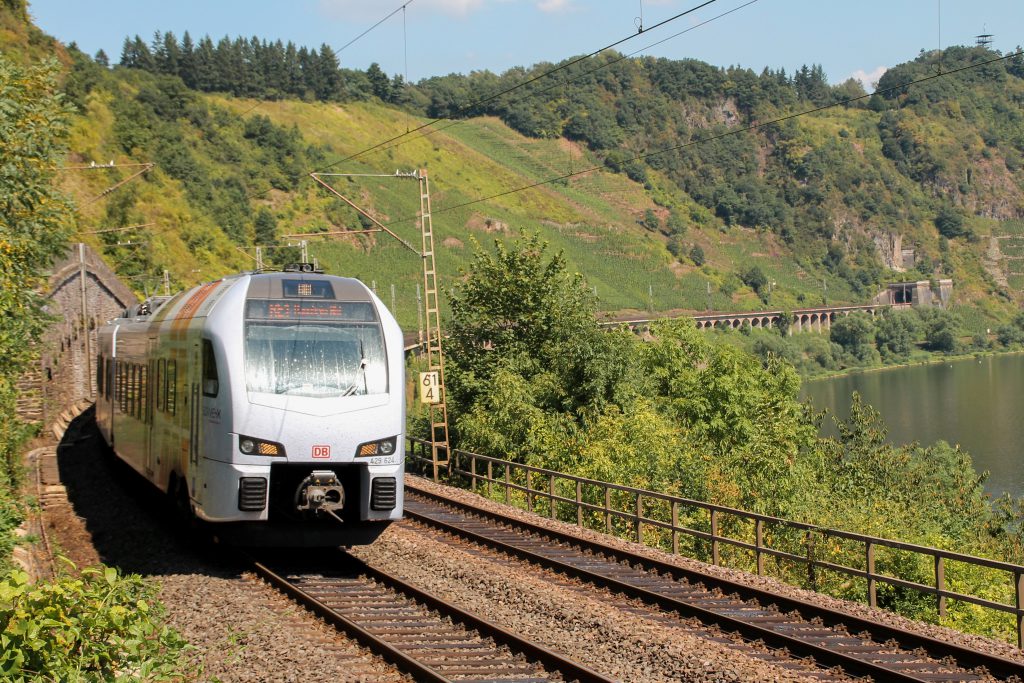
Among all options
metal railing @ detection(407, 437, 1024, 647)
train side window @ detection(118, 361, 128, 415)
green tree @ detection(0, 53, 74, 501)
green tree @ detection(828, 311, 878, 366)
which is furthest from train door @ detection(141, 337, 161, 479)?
green tree @ detection(828, 311, 878, 366)

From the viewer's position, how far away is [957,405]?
103m

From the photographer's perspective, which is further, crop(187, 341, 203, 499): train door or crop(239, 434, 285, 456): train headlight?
crop(187, 341, 203, 499): train door

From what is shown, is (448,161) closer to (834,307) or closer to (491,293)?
(834,307)

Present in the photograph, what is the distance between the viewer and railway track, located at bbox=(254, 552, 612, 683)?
1055 centimetres

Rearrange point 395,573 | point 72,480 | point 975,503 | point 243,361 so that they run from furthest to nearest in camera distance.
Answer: point 975,503
point 72,480
point 395,573
point 243,361

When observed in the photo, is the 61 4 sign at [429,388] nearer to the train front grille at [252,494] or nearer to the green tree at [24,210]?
the green tree at [24,210]

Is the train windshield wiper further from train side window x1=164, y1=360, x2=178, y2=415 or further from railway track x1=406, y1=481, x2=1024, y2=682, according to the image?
railway track x1=406, y1=481, x2=1024, y2=682

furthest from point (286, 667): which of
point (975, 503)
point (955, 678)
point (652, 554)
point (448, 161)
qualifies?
point (448, 161)

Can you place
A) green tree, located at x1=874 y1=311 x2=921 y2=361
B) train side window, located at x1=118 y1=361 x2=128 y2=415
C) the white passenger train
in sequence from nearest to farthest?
the white passenger train, train side window, located at x1=118 y1=361 x2=128 y2=415, green tree, located at x1=874 y1=311 x2=921 y2=361

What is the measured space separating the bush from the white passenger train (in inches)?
223

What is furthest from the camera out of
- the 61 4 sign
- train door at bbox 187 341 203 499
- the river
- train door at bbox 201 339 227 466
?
the river

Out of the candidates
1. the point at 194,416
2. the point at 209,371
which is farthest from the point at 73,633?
the point at 194,416

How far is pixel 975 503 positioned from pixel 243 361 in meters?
41.6

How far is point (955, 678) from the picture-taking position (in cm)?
1027
